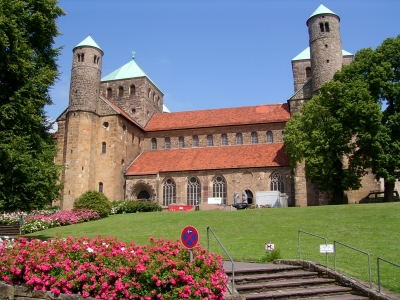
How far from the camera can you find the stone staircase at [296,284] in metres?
9.17

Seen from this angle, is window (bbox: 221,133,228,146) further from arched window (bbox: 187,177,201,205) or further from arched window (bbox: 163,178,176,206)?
arched window (bbox: 163,178,176,206)

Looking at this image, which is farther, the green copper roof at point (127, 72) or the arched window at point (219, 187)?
the green copper roof at point (127, 72)

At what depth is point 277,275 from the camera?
10367 millimetres

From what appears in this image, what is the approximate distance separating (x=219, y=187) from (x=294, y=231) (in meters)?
19.9

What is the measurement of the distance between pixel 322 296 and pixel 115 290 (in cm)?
504

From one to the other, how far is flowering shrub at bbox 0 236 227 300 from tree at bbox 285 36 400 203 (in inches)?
984

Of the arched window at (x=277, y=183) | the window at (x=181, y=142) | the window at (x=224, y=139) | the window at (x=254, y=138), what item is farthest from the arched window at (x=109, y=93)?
the arched window at (x=277, y=183)

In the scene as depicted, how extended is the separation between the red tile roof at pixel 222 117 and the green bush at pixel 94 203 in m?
15.8

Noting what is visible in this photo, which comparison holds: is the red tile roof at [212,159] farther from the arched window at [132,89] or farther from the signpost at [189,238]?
the signpost at [189,238]

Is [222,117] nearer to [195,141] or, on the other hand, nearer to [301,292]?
[195,141]

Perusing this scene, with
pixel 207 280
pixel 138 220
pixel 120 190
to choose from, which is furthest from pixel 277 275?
pixel 120 190

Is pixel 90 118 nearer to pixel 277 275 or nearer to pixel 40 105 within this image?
pixel 40 105

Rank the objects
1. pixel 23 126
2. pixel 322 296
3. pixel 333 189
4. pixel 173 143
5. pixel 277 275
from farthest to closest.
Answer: pixel 173 143 → pixel 333 189 → pixel 23 126 → pixel 277 275 → pixel 322 296

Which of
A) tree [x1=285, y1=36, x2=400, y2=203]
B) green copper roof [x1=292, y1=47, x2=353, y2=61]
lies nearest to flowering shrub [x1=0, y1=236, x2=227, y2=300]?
tree [x1=285, y1=36, x2=400, y2=203]
